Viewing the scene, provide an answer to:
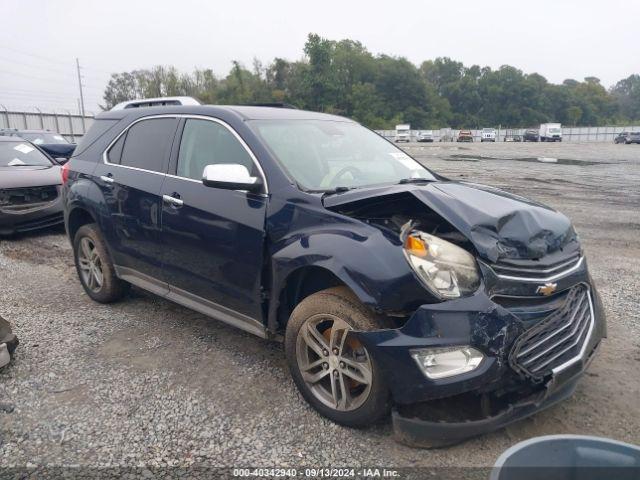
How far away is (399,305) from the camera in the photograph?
8.66ft

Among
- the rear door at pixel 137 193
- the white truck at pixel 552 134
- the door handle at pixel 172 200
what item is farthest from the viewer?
the white truck at pixel 552 134

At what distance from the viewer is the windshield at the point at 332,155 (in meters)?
3.55

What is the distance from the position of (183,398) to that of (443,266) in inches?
73.0

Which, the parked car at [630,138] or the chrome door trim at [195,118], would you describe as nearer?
the chrome door trim at [195,118]

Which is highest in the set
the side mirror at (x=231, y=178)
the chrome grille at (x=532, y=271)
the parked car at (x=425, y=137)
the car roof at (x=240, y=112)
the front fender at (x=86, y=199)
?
the car roof at (x=240, y=112)

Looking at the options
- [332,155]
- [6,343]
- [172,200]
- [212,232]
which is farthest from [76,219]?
[332,155]

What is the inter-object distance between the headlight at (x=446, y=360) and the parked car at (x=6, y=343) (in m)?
2.87

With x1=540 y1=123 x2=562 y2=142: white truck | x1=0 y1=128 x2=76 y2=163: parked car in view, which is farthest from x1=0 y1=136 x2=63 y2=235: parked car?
x1=540 y1=123 x2=562 y2=142: white truck

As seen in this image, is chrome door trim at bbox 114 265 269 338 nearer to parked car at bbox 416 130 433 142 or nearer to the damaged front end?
the damaged front end

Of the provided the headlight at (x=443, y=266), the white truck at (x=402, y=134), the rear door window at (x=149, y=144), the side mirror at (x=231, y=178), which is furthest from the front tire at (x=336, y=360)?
the white truck at (x=402, y=134)

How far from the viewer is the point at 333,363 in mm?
2955

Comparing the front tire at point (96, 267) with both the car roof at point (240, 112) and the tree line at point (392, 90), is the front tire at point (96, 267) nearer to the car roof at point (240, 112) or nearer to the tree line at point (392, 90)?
the car roof at point (240, 112)

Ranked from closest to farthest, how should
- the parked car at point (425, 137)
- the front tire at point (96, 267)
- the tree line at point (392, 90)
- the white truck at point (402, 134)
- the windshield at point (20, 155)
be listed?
the front tire at point (96, 267) → the windshield at point (20, 155) → the white truck at point (402, 134) → the parked car at point (425, 137) → the tree line at point (392, 90)

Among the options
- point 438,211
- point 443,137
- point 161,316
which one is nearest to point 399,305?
point 438,211
